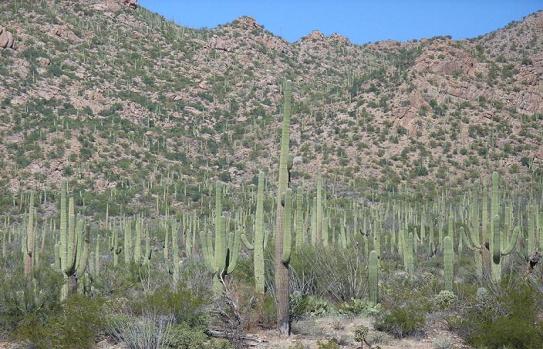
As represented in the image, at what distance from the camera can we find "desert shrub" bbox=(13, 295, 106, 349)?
9594mm

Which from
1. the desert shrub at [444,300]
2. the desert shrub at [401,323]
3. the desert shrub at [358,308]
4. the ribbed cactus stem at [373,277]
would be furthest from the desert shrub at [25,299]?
the desert shrub at [444,300]

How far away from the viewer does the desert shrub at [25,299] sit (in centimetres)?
1112

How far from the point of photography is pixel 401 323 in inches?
429

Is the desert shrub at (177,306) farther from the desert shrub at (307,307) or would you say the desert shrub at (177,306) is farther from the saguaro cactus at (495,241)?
the saguaro cactus at (495,241)

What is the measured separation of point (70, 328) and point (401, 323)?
17.2 feet

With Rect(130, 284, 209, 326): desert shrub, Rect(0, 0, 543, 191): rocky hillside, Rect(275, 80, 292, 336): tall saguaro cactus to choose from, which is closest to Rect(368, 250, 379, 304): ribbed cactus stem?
Rect(275, 80, 292, 336): tall saguaro cactus

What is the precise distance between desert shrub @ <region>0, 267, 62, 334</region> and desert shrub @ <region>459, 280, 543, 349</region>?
7.03m

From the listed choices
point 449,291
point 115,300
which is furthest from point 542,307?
point 115,300

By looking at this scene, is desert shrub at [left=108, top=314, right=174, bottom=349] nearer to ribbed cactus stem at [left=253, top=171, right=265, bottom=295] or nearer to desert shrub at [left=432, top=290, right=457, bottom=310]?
ribbed cactus stem at [left=253, top=171, right=265, bottom=295]

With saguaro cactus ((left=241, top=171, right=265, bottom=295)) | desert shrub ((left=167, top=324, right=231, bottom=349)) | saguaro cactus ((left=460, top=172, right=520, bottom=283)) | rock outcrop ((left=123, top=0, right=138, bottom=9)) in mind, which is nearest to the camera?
desert shrub ((left=167, top=324, right=231, bottom=349))

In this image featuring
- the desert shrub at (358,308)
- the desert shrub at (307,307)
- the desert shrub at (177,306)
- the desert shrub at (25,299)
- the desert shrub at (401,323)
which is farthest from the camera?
the desert shrub at (358,308)

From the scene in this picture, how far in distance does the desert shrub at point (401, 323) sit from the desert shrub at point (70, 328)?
4.58m

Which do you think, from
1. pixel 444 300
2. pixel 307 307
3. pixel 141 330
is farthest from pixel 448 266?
pixel 141 330

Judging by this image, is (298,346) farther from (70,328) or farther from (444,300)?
(444,300)
